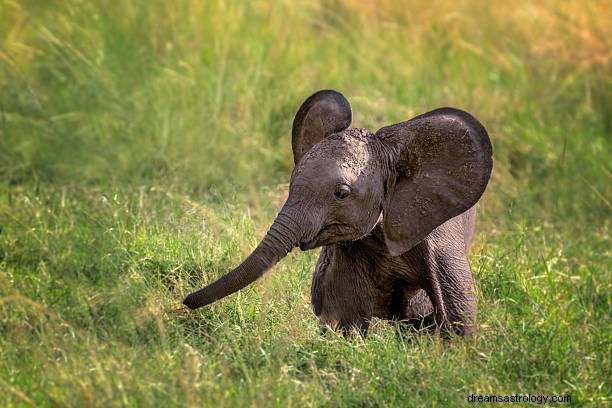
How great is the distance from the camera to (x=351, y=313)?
5.01m

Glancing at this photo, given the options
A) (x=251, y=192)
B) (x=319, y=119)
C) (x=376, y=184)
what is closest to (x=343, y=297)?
(x=376, y=184)

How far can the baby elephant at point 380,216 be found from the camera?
446 centimetres

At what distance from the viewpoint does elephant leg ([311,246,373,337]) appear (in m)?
4.96

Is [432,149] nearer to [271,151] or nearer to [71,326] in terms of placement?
[71,326]

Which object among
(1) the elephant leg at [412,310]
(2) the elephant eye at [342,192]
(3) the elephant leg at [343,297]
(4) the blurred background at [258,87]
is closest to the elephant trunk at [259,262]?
(2) the elephant eye at [342,192]

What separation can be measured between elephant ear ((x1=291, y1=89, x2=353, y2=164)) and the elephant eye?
459 millimetres

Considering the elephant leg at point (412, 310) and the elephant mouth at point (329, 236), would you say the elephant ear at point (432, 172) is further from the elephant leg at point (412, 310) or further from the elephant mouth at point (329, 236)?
the elephant leg at point (412, 310)

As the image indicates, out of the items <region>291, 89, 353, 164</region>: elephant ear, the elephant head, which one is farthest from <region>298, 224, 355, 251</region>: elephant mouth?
<region>291, 89, 353, 164</region>: elephant ear

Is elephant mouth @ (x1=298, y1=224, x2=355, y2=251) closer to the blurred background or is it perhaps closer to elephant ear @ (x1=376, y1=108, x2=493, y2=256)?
elephant ear @ (x1=376, y1=108, x2=493, y2=256)

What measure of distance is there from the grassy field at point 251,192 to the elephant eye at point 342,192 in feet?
2.37

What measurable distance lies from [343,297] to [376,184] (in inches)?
24.5

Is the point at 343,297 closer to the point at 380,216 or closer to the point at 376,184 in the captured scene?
the point at 380,216

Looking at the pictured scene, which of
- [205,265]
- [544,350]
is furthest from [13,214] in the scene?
[544,350]

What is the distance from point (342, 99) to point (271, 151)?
3263mm
